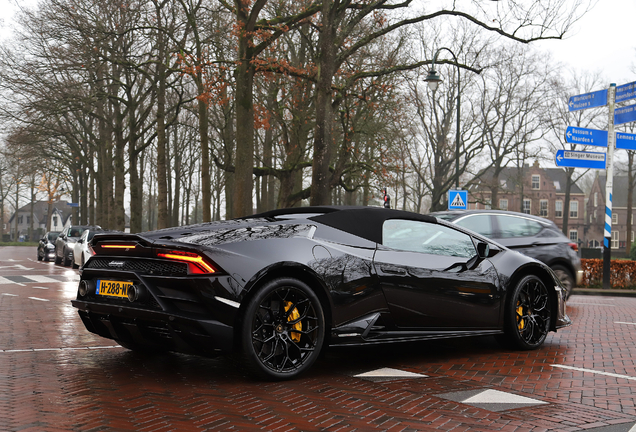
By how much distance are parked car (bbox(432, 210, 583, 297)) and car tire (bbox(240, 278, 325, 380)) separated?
20.7 feet

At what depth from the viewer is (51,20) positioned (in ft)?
60.5

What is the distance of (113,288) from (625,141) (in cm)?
1569

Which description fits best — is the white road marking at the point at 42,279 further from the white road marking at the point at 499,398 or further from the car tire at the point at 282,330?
the white road marking at the point at 499,398

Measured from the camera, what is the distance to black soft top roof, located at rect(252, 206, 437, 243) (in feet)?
17.7

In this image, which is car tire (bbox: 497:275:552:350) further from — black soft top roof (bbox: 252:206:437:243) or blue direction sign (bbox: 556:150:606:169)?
blue direction sign (bbox: 556:150:606:169)

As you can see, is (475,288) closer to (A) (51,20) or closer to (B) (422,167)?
(A) (51,20)

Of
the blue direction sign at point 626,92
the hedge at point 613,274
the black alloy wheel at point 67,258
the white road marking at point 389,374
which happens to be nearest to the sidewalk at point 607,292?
the hedge at point 613,274

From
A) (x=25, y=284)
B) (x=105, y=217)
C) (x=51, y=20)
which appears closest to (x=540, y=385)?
(x=25, y=284)

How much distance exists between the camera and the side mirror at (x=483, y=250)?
6246mm

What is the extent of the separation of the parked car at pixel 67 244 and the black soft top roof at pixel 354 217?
20717mm

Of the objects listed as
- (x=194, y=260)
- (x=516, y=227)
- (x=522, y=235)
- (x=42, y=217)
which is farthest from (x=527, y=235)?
(x=42, y=217)

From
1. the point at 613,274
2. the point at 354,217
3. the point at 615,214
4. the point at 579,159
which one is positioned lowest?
the point at 613,274

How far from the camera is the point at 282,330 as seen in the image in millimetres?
4781

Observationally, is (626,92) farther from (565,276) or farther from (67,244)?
(67,244)
